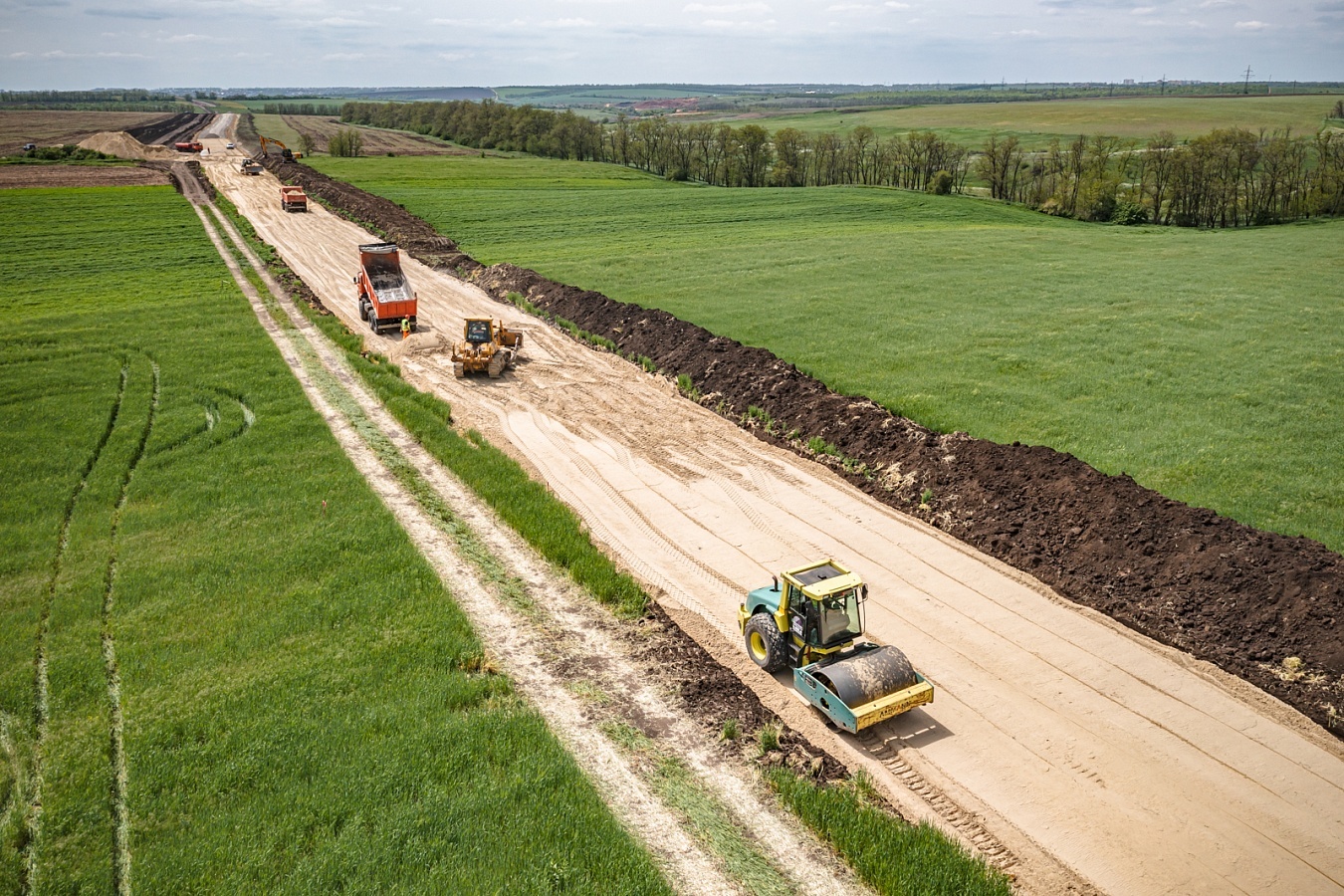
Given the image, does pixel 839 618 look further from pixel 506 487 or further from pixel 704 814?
pixel 506 487

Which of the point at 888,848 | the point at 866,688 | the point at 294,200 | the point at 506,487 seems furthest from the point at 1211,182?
the point at 888,848

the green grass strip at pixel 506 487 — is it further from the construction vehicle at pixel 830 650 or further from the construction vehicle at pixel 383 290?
the construction vehicle at pixel 383 290

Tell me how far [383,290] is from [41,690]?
75.1 feet

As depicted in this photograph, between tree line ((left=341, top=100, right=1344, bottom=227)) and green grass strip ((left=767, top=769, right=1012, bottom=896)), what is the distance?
72820mm

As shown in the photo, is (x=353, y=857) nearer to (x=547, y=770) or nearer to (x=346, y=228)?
(x=547, y=770)

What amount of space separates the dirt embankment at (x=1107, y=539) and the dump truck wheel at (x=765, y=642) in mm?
5887

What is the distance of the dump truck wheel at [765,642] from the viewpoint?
511 inches

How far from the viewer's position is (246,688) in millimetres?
12305

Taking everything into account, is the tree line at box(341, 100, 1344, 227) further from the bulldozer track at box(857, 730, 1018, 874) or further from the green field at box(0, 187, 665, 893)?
the green field at box(0, 187, 665, 893)

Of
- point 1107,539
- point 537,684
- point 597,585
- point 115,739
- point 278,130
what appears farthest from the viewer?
point 278,130

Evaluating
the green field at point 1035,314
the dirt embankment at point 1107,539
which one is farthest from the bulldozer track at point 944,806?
the green field at point 1035,314

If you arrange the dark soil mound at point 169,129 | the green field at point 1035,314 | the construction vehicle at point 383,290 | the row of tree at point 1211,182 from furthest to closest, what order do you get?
the dark soil mound at point 169,129 → the row of tree at point 1211,182 → the construction vehicle at point 383,290 → the green field at point 1035,314

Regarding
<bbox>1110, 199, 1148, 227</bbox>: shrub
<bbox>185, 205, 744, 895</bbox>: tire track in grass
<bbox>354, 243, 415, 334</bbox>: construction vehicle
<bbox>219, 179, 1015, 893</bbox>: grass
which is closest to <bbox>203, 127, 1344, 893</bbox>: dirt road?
<bbox>219, 179, 1015, 893</bbox>: grass

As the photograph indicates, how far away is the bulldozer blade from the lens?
11445 millimetres
